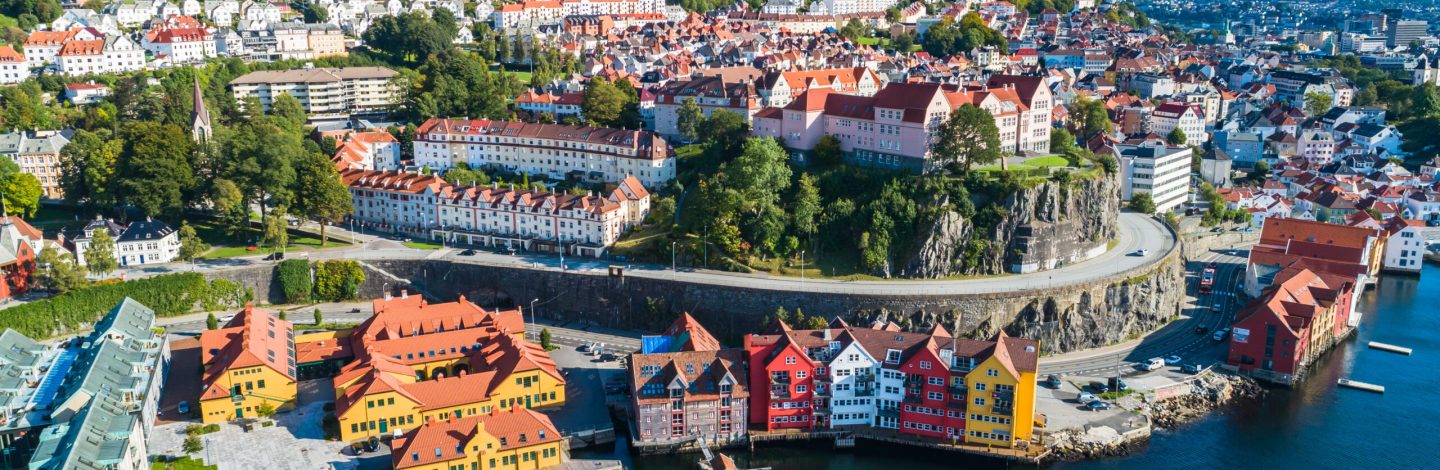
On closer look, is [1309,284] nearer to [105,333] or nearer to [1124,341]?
[1124,341]

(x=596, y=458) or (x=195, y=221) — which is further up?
(x=195, y=221)

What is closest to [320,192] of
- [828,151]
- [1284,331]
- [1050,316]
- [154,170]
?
[154,170]

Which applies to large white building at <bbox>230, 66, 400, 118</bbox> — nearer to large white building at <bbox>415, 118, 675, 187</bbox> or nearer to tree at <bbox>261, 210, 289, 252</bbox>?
large white building at <bbox>415, 118, 675, 187</bbox>

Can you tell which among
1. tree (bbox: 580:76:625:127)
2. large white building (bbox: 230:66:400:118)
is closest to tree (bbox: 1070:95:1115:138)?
tree (bbox: 580:76:625:127)

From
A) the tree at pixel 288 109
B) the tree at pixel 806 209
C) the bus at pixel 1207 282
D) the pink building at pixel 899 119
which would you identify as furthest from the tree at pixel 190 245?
the bus at pixel 1207 282

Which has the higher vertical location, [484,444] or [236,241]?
[236,241]

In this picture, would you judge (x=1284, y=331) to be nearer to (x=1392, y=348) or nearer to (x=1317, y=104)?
(x=1392, y=348)

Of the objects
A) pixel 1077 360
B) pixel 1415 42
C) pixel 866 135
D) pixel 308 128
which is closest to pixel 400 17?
pixel 308 128
